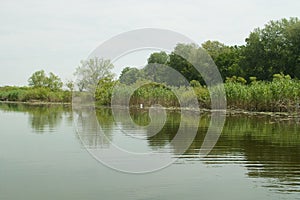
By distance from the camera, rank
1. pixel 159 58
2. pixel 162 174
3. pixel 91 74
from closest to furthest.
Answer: pixel 162 174
pixel 91 74
pixel 159 58

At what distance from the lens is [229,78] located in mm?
40938

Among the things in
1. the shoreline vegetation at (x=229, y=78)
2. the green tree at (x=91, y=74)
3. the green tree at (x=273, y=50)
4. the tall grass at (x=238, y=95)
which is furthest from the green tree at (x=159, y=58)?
the green tree at (x=273, y=50)

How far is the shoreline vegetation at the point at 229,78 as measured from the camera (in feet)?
92.8

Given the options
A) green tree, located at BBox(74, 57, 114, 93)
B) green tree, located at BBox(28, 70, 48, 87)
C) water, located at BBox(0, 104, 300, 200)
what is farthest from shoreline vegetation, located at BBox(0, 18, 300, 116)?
green tree, located at BBox(28, 70, 48, 87)

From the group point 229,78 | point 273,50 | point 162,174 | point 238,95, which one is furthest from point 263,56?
point 162,174

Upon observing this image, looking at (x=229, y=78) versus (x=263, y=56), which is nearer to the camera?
(x=229, y=78)

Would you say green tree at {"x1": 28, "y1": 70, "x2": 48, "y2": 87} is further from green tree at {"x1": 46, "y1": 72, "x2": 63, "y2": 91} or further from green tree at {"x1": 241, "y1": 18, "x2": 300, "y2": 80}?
green tree at {"x1": 241, "y1": 18, "x2": 300, "y2": 80}

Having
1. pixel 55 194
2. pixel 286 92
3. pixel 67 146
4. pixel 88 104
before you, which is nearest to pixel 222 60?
pixel 88 104

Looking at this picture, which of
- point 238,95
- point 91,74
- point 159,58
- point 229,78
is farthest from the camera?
point 159,58

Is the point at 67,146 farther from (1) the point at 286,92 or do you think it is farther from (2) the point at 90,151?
(1) the point at 286,92

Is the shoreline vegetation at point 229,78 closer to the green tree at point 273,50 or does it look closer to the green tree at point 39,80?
the green tree at point 273,50

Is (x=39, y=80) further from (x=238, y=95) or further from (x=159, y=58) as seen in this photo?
(x=238, y=95)

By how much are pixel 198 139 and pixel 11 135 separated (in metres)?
6.68

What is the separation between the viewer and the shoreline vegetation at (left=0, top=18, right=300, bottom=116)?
28281 millimetres
